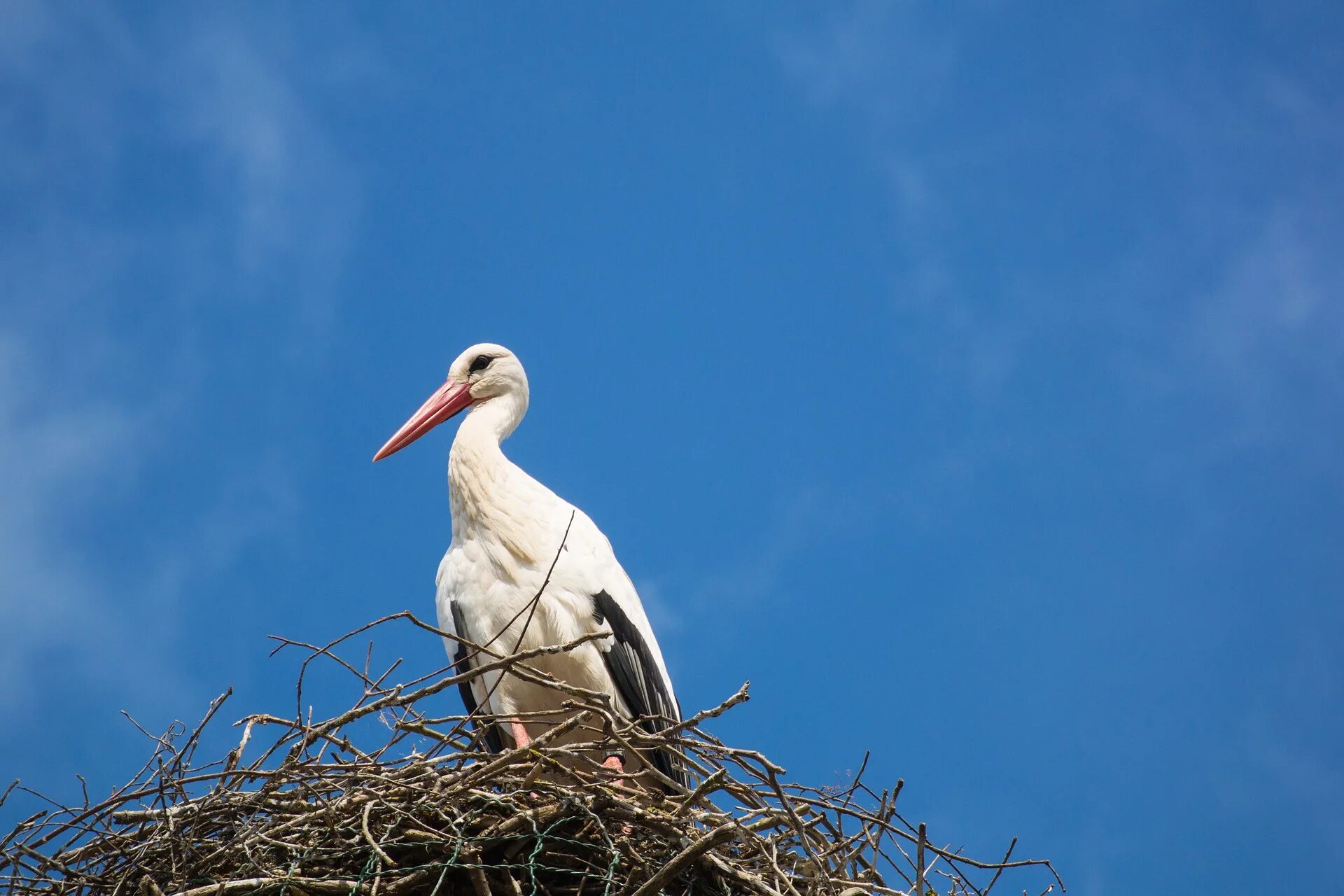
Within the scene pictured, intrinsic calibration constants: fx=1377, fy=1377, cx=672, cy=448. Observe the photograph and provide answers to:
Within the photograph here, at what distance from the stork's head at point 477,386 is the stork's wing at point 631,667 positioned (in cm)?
100

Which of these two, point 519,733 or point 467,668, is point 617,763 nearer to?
point 519,733

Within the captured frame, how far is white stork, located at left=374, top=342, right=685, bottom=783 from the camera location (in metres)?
3.73

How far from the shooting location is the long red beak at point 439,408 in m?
4.61

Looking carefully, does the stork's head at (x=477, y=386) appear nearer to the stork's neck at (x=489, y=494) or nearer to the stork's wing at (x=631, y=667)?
the stork's neck at (x=489, y=494)

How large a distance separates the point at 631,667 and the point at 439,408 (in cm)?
128

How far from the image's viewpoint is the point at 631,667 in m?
3.81

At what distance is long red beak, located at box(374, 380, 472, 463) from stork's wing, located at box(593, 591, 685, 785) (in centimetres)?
110

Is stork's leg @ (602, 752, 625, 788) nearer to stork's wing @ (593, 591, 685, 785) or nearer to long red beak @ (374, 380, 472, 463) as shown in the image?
stork's wing @ (593, 591, 685, 785)

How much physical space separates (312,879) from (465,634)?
3.74ft

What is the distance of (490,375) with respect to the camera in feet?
15.0

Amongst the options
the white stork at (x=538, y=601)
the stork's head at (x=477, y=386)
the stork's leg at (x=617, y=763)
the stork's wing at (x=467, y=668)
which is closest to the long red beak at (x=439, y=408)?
the stork's head at (x=477, y=386)

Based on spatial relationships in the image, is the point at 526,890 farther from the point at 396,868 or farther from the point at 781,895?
the point at 781,895

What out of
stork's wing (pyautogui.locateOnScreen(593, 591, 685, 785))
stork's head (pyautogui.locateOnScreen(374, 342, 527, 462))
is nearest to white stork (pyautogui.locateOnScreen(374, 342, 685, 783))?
stork's wing (pyautogui.locateOnScreen(593, 591, 685, 785))

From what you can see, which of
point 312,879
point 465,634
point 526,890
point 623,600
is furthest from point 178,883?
point 623,600
